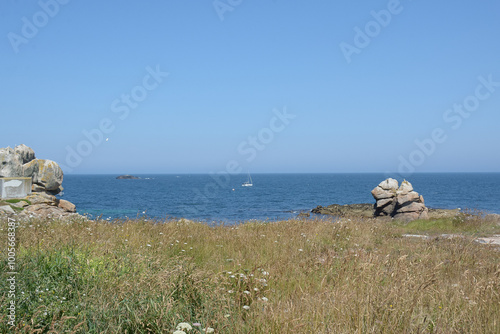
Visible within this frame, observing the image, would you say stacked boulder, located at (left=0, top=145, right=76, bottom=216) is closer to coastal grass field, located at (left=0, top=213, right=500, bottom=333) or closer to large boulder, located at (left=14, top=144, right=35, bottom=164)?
large boulder, located at (left=14, top=144, right=35, bottom=164)

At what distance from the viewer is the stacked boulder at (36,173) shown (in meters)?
20.9

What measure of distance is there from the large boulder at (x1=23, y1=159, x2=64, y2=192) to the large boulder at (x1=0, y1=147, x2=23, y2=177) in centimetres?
148

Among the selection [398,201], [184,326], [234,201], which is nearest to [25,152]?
[184,326]

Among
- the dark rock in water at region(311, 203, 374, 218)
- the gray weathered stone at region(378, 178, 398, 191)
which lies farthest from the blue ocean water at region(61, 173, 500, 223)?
the gray weathered stone at region(378, 178, 398, 191)

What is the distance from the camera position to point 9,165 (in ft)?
68.9

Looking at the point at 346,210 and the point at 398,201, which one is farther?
the point at 346,210

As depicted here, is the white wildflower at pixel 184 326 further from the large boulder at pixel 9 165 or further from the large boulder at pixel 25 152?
the large boulder at pixel 25 152

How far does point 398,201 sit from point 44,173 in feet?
90.5

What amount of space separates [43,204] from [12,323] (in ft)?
68.2

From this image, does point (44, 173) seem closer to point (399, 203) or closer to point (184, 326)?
point (184, 326)

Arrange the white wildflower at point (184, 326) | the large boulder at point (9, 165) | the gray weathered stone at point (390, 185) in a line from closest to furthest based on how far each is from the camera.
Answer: the white wildflower at point (184, 326) < the large boulder at point (9, 165) < the gray weathered stone at point (390, 185)

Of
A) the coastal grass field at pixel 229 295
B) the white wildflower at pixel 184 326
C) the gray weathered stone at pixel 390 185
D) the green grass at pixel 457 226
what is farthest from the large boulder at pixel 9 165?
the gray weathered stone at pixel 390 185

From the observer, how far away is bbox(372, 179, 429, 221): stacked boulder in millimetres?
29531

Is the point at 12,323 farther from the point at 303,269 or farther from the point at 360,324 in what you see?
the point at 303,269
